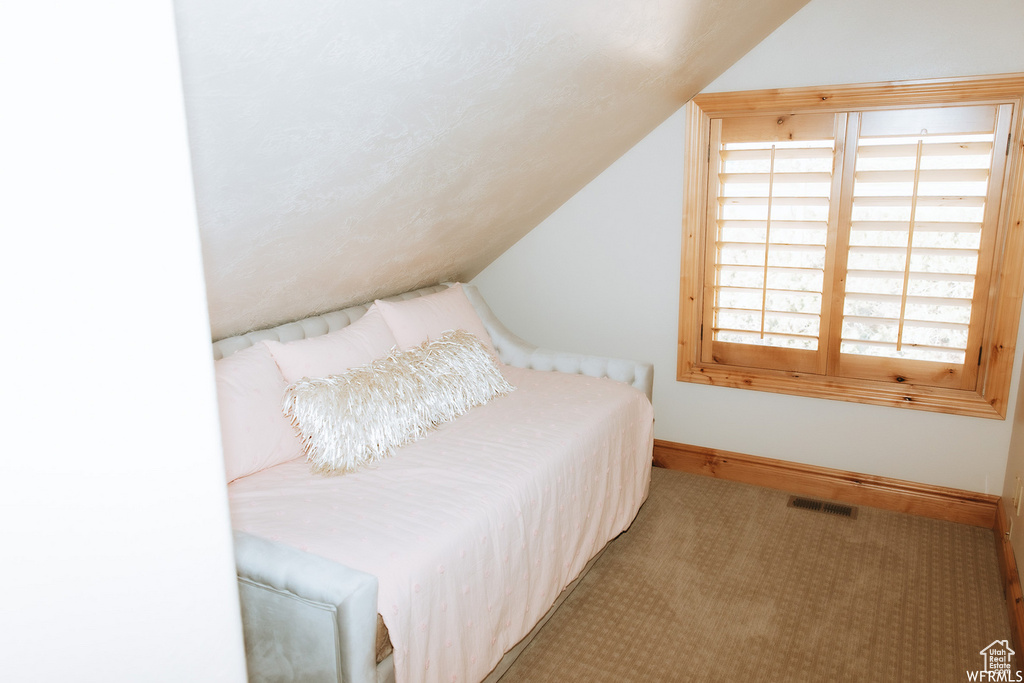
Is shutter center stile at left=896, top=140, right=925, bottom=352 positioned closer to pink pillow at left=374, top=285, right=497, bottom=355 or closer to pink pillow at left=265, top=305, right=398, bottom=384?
pink pillow at left=374, top=285, right=497, bottom=355

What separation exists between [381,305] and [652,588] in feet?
4.97

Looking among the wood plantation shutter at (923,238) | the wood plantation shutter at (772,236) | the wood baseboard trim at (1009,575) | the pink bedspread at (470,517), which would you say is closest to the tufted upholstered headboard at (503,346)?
the pink bedspread at (470,517)

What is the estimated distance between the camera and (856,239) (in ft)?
9.64

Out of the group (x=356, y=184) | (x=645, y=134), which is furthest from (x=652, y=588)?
(x=645, y=134)

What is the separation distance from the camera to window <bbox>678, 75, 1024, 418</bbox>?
8.93 feet

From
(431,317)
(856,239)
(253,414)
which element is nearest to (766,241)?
(856,239)

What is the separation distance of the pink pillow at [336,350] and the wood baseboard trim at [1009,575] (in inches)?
90.6

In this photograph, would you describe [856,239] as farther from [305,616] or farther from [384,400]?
[305,616]

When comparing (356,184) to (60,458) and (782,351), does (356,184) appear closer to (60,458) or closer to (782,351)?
(60,458)

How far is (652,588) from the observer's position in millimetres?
2527

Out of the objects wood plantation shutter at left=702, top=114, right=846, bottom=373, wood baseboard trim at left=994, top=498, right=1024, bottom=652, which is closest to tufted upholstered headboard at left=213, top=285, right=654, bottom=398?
wood plantation shutter at left=702, top=114, right=846, bottom=373

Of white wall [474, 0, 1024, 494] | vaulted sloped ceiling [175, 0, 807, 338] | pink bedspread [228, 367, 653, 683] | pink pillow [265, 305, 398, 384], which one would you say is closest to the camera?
vaulted sloped ceiling [175, 0, 807, 338]

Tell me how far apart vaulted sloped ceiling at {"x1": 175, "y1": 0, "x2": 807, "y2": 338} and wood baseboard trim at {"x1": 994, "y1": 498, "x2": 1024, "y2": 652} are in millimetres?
2170

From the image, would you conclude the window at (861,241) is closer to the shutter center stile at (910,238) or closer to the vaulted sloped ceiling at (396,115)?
the shutter center stile at (910,238)
